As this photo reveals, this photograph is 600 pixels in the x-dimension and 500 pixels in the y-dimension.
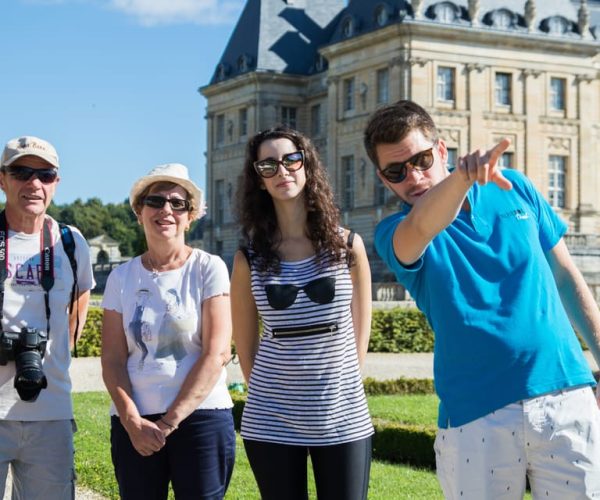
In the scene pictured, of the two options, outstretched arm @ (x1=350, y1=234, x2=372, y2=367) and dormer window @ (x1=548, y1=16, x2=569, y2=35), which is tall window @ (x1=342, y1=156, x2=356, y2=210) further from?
outstretched arm @ (x1=350, y1=234, x2=372, y2=367)

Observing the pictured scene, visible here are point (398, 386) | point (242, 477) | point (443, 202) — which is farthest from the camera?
point (398, 386)

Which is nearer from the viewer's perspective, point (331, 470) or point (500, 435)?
point (500, 435)

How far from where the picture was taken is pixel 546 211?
163 inches

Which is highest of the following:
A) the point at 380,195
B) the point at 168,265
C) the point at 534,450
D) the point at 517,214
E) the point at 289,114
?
the point at 289,114

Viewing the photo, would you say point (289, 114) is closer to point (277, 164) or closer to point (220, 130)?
point (220, 130)

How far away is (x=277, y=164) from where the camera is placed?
15.3 feet

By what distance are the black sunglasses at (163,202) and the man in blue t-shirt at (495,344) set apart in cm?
112

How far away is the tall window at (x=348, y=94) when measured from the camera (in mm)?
48312

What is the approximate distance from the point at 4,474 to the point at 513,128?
144 ft

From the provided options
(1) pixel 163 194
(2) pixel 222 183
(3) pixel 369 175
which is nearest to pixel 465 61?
(3) pixel 369 175

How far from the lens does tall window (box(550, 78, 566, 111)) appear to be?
4788cm

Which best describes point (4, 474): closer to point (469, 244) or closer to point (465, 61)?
point (469, 244)

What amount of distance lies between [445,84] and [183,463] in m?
42.4

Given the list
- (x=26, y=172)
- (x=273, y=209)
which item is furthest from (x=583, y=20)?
(x=26, y=172)
